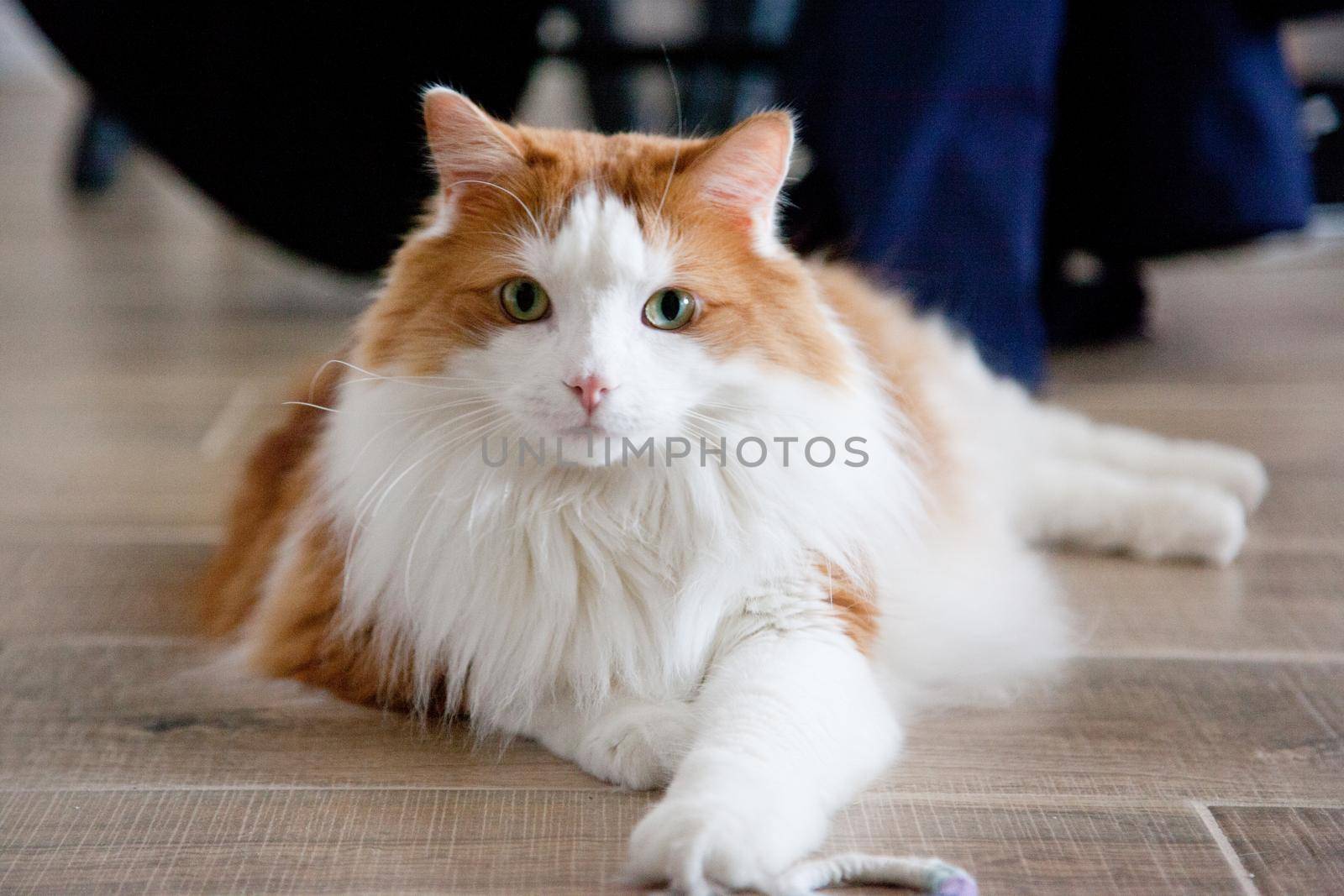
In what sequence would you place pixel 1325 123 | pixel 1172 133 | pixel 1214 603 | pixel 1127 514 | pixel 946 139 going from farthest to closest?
pixel 1325 123, pixel 1172 133, pixel 946 139, pixel 1127 514, pixel 1214 603

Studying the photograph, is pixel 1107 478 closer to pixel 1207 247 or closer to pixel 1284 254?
pixel 1207 247

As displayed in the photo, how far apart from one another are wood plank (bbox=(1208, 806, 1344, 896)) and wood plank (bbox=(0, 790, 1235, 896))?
30mm

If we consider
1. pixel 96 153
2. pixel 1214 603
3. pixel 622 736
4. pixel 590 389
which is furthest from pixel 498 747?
pixel 96 153

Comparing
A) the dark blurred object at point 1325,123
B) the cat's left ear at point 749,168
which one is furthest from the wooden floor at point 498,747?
the dark blurred object at point 1325,123

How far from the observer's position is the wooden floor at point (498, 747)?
1016mm

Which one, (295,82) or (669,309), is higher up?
(295,82)

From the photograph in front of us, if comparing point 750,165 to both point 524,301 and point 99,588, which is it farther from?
point 99,588

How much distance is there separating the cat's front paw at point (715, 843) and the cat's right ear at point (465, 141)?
58cm

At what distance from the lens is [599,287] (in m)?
1.06

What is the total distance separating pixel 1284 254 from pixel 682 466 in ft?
9.00

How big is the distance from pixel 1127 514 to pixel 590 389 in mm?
927

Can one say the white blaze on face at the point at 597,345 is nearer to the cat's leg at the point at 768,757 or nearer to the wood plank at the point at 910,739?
the cat's leg at the point at 768,757

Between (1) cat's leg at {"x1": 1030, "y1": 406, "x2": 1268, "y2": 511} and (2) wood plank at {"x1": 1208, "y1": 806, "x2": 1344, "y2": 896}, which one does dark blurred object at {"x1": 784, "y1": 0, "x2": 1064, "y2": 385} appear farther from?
(2) wood plank at {"x1": 1208, "y1": 806, "x2": 1344, "y2": 896}

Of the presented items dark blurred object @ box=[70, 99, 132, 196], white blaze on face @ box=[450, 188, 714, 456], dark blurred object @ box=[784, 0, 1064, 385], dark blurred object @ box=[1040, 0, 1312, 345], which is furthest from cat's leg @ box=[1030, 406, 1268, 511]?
dark blurred object @ box=[70, 99, 132, 196]
